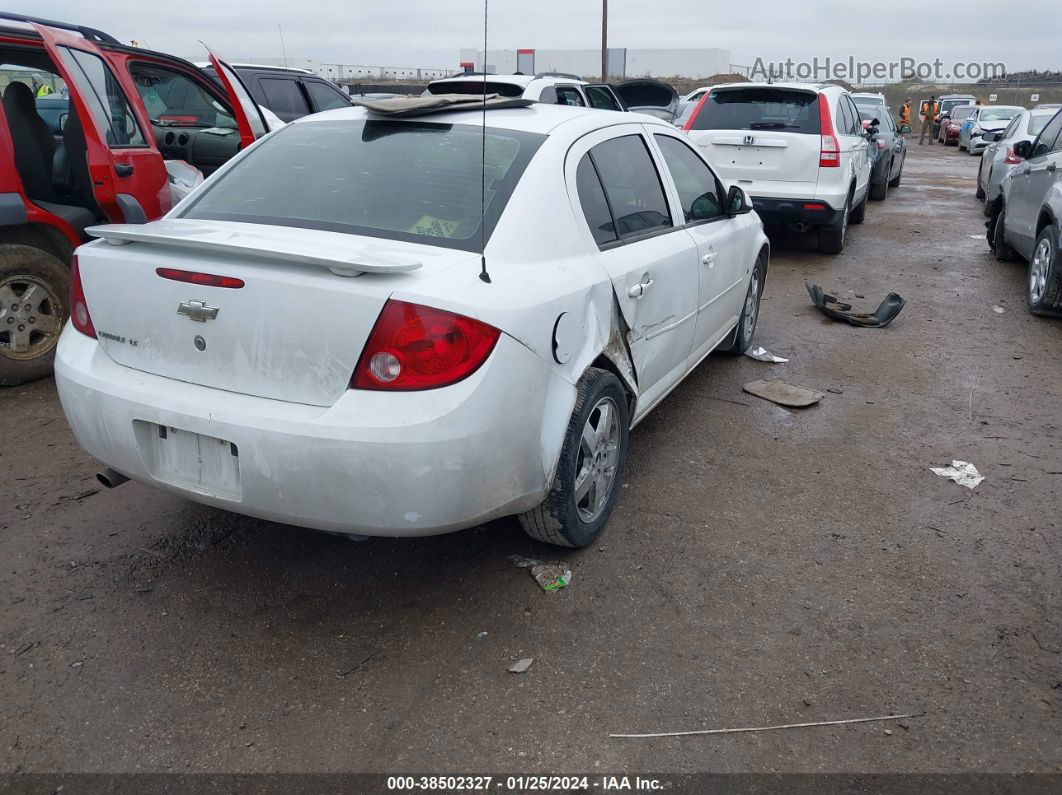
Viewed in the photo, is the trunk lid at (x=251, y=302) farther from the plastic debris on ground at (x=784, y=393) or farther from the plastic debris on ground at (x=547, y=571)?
the plastic debris on ground at (x=784, y=393)

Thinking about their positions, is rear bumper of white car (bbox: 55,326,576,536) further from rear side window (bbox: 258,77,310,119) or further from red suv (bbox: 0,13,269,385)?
rear side window (bbox: 258,77,310,119)

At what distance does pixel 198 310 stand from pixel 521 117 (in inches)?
65.9

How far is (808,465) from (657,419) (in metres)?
0.92

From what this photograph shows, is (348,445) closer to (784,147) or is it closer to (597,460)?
(597,460)

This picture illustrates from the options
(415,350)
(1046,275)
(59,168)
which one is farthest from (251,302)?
(1046,275)

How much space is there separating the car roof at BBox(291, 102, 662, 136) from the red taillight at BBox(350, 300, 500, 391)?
1.25 m

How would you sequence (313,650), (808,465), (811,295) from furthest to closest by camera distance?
(811,295) < (808,465) < (313,650)

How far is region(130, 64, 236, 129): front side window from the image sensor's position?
24.3ft

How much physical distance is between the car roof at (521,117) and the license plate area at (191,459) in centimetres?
163

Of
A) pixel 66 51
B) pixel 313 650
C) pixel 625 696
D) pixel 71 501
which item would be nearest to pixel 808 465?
pixel 625 696

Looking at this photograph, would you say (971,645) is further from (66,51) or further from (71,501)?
(66,51)

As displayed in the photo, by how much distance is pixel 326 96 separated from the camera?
10602mm

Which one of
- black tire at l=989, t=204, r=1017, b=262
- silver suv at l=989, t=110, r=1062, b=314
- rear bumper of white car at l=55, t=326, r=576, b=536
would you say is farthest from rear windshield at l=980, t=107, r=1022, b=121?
rear bumper of white car at l=55, t=326, r=576, b=536

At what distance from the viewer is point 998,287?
8539mm
